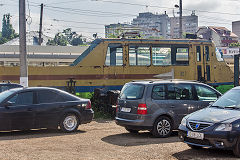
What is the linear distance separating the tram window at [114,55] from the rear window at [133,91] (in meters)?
6.57

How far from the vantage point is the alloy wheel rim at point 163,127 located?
1177 centimetres

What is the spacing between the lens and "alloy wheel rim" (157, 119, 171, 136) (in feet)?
38.6

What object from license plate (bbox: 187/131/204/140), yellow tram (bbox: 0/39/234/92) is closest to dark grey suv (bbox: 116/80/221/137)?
license plate (bbox: 187/131/204/140)

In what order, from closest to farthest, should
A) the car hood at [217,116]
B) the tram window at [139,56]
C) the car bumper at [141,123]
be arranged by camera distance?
the car hood at [217,116]
the car bumper at [141,123]
the tram window at [139,56]

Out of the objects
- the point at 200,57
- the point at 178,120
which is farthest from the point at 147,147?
the point at 200,57

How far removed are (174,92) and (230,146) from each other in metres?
3.77

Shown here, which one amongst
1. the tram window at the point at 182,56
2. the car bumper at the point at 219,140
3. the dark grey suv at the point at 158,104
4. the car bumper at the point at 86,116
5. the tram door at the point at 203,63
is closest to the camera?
the car bumper at the point at 219,140

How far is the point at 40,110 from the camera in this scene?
12.5 meters

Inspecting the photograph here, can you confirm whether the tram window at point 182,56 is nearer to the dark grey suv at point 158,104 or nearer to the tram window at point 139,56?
the tram window at point 139,56

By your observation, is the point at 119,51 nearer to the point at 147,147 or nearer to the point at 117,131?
the point at 117,131

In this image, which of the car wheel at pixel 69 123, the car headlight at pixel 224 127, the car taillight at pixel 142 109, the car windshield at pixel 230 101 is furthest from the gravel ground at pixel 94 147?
the car windshield at pixel 230 101

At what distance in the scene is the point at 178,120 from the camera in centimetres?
1205

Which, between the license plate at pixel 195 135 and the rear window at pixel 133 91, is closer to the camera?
the license plate at pixel 195 135

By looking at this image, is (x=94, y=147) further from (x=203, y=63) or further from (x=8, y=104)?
(x=203, y=63)
